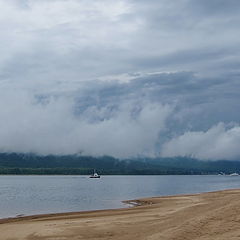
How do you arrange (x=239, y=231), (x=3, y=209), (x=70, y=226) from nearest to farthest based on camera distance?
(x=239, y=231) < (x=70, y=226) < (x=3, y=209)

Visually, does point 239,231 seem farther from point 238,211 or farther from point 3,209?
point 3,209

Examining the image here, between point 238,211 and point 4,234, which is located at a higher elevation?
point 238,211

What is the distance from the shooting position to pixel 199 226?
26.1 meters

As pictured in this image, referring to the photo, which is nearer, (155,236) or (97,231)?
(155,236)

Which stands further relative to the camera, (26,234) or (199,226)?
(26,234)

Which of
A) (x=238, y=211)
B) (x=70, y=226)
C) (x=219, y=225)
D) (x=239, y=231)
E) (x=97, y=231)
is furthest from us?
(x=70, y=226)

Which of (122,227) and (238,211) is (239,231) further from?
(122,227)

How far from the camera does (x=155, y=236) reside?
25.8 meters

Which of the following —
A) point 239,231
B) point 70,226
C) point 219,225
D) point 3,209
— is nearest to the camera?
point 239,231

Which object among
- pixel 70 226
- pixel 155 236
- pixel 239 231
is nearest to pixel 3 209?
pixel 70 226

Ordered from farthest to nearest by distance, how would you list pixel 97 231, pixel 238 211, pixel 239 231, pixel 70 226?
pixel 70 226, pixel 97 231, pixel 238 211, pixel 239 231

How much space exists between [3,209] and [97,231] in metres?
38.9

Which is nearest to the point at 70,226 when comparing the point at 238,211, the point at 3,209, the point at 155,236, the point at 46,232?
the point at 46,232

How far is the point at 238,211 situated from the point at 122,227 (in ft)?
28.5
